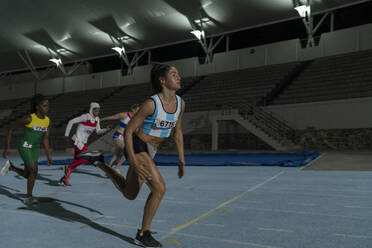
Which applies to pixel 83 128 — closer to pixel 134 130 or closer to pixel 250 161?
pixel 134 130

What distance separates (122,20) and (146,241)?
23.4 m

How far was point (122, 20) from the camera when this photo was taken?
931 inches

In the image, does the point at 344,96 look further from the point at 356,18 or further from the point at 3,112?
the point at 3,112

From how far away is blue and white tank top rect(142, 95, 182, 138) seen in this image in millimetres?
2803

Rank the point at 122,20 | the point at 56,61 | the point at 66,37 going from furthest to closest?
the point at 56,61
the point at 66,37
the point at 122,20

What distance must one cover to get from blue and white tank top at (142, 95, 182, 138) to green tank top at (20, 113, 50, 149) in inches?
111

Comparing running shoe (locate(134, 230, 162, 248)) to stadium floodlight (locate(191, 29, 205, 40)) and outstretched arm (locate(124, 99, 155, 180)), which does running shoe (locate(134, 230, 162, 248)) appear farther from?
stadium floodlight (locate(191, 29, 205, 40))

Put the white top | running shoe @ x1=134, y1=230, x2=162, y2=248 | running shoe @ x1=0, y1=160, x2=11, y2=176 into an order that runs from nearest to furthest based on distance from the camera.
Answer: running shoe @ x1=134, y1=230, x2=162, y2=248 → running shoe @ x1=0, y1=160, x2=11, y2=176 → the white top

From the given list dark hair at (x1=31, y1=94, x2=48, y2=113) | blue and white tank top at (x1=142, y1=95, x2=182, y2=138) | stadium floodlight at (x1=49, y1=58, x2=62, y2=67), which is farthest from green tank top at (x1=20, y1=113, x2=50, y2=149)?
stadium floodlight at (x1=49, y1=58, x2=62, y2=67)

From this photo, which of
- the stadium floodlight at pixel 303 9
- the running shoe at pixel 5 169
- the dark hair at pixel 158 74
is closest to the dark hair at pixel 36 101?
the running shoe at pixel 5 169

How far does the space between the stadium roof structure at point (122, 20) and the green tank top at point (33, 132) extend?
17.5m

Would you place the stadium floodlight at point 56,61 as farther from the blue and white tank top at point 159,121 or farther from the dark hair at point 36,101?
the blue and white tank top at point 159,121

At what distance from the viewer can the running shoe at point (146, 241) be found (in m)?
2.59

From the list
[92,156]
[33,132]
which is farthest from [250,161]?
[92,156]
